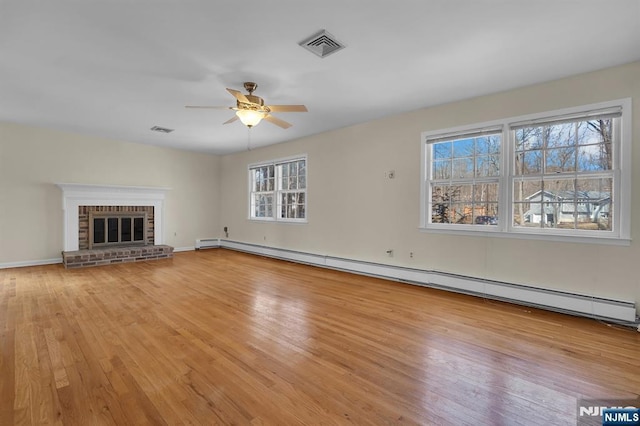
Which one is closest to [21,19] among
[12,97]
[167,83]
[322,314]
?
[167,83]

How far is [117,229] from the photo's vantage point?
6398 millimetres

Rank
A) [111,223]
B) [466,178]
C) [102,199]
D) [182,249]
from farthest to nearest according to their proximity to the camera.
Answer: [182,249] < [111,223] < [102,199] < [466,178]

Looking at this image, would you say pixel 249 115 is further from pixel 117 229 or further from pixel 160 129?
pixel 117 229

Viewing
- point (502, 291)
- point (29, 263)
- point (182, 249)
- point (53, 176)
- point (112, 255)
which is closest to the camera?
point (502, 291)

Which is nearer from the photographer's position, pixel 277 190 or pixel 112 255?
pixel 112 255

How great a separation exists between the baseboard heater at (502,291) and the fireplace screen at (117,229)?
4.09 m

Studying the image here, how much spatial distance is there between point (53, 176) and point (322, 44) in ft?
19.8

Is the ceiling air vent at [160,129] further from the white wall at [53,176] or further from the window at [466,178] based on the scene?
the window at [466,178]

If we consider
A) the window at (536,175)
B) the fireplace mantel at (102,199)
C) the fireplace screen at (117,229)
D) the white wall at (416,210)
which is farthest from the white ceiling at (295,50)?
the fireplace screen at (117,229)

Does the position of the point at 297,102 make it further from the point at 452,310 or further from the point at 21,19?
the point at 452,310

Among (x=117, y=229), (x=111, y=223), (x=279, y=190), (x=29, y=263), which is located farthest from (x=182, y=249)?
(x=279, y=190)

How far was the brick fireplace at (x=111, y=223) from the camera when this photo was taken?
572 centimetres

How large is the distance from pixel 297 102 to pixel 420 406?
3.61m

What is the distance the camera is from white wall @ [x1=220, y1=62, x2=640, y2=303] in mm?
3035
